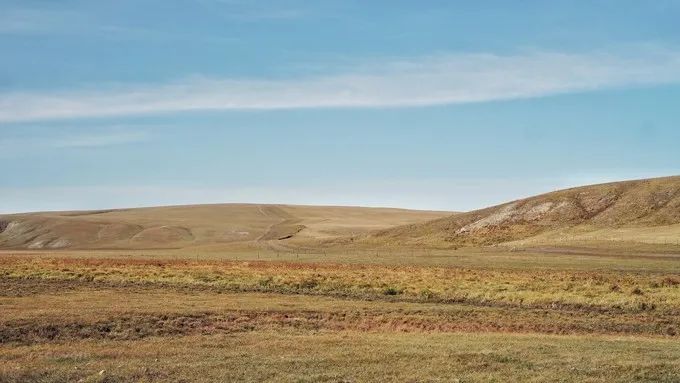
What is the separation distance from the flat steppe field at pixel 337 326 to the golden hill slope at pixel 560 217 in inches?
2801

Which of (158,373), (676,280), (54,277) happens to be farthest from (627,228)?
(158,373)

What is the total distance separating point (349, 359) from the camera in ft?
59.4

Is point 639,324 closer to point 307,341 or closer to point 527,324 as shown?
point 527,324

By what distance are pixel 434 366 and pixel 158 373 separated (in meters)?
6.02

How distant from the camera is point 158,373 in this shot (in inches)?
645

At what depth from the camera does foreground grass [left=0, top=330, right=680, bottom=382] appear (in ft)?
53.0

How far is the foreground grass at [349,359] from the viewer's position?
16141 millimetres

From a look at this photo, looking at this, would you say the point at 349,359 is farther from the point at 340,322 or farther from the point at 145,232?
the point at 145,232

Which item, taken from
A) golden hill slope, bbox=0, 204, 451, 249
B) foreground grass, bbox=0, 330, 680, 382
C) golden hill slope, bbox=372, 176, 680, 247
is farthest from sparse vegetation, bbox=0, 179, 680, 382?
golden hill slope, bbox=0, 204, 451, 249

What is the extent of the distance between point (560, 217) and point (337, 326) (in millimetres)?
110807

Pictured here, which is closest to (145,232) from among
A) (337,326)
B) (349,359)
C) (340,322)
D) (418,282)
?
(418,282)

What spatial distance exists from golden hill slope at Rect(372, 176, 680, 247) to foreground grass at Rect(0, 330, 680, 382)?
91451mm

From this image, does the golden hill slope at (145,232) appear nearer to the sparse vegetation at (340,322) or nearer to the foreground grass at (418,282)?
the foreground grass at (418,282)

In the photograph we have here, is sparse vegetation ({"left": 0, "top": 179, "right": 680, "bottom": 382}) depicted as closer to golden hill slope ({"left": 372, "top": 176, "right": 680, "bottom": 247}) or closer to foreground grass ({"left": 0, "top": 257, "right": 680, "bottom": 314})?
foreground grass ({"left": 0, "top": 257, "right": 680, "bottom": 314})
